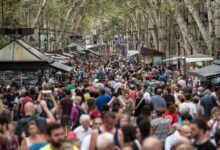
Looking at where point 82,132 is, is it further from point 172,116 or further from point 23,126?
point 172,116

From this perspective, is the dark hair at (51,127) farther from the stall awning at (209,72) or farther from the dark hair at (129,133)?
the stall awning at (209,72)

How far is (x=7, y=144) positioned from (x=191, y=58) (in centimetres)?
2199

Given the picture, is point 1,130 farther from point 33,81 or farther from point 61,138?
point 33,81

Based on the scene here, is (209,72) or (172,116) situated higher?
(209,72)

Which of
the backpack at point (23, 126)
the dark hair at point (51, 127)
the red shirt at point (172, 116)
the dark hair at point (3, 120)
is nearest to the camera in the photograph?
the dark hair at point (51, 127)

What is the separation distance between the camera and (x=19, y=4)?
138ft

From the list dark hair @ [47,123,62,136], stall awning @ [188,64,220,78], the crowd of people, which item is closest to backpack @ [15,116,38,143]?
the crowd of people

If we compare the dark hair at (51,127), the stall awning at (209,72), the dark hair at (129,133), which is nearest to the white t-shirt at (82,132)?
the dark hair at (129,133)

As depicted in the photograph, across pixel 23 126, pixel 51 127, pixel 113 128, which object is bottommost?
pixel 23 126

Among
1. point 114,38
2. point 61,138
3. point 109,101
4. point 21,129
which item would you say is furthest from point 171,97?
point 114,38

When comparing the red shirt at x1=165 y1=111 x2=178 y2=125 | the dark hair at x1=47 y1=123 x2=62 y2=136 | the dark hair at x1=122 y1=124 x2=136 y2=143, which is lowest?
the red shirt at x1=165 y1=111 x2=178 y2=125

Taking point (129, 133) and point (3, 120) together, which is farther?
point (3, 120)

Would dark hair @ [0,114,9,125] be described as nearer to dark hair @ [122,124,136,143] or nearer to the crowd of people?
the crowd of people

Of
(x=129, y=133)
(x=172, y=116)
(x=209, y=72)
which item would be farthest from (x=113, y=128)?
(x=209, y=72)
